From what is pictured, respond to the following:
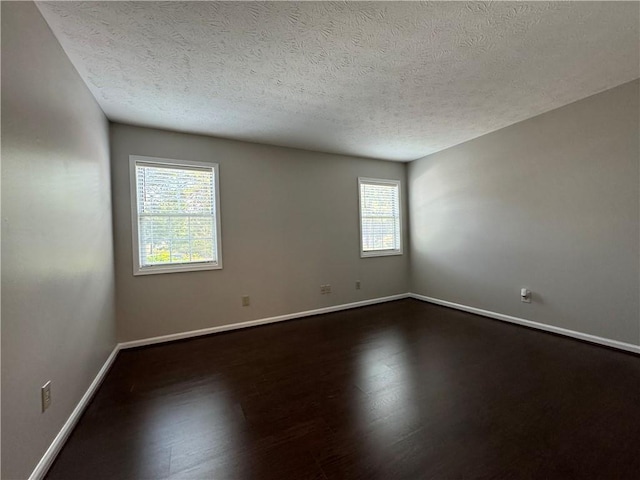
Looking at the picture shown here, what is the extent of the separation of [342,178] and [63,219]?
3470 mm

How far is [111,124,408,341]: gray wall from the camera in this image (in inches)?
119

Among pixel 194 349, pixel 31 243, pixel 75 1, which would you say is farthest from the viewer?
pixel 194 349

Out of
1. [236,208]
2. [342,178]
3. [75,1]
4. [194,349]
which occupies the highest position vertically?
[75,1]

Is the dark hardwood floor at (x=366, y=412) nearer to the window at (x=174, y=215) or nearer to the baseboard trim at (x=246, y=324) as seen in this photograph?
Answer: the baseboard trim at (x=246, y=324)

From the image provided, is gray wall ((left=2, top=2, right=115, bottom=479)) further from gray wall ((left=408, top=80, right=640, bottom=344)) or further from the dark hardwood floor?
gray wall ((left=408, top=80, right=640, bottom=344))

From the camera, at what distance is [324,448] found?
1489 mm

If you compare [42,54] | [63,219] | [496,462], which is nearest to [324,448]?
[496,462]

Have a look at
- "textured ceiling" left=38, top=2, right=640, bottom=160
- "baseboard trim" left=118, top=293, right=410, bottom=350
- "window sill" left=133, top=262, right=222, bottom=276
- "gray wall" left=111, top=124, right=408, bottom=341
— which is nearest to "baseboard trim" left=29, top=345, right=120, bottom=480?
"baseboard trim" left=118, top=293, right=410, bottom=350

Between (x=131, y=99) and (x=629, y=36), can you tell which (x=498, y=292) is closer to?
(x=629, y=36)

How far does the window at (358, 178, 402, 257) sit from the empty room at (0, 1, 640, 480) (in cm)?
13

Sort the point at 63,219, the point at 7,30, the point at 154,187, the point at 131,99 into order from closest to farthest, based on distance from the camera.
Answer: the point at 7,30
the point at 63,219
the point at 131,99
the point at 154,187

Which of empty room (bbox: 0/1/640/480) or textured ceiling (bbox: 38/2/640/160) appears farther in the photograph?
textured ceiling (bbox: 38/2/640/160)

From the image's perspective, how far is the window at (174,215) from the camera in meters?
3.06

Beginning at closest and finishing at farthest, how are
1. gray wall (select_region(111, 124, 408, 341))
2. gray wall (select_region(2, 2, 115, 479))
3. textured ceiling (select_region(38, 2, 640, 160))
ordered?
gray wall (select_region(2, 2, 115, 479)) → textured ceiling (select_region(38, 2, 640, 160)) → gray wall (select_region(111, 124, 408, 341))
